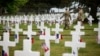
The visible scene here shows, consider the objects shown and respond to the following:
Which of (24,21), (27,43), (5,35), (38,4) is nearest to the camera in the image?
(27,43)

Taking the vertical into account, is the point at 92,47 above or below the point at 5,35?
below

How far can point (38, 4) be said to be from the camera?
259ft

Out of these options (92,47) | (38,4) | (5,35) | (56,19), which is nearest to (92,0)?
(56,19)

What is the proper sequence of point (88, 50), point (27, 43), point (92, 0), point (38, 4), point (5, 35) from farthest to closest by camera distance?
point (38, 4) < point (92, 0) < point (88, 50) < point (5, 35) < point (27, 43)

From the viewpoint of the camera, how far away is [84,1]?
136ft

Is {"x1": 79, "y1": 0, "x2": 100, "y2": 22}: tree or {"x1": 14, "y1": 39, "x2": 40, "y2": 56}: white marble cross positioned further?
{"x1": 79, "y1": 0, "x2": 100, "y2": 22}: tree

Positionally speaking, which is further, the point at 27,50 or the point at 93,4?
the point at 93,4

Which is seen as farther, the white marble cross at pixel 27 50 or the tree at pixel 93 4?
the tree at pixel 93 4

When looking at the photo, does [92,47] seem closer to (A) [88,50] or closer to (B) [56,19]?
(A) [88,50]

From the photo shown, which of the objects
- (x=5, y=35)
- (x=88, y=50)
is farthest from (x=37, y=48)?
(x=5, y=35)

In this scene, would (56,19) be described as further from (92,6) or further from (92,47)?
(92,47)

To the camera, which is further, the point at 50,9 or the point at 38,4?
the point at 50,9

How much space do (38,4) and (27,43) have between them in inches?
2710

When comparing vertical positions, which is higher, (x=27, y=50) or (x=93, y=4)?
(x=93, y=4)
